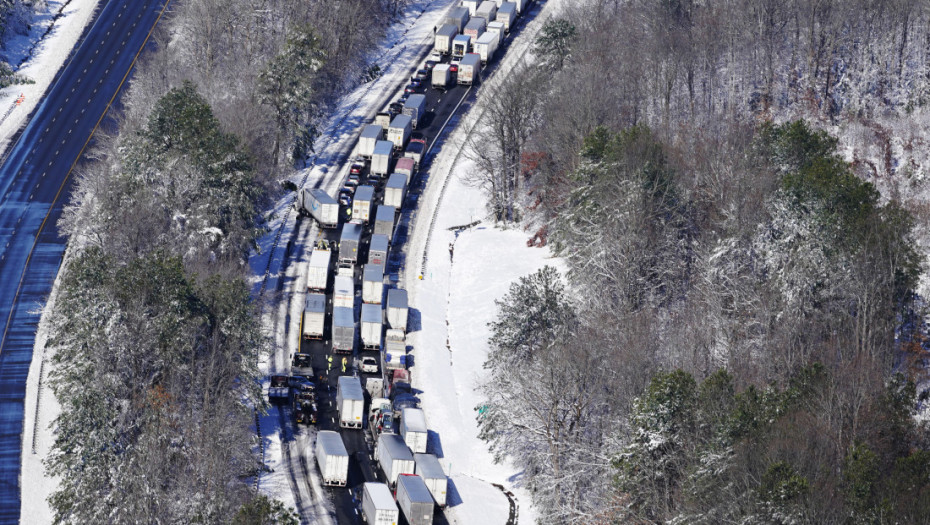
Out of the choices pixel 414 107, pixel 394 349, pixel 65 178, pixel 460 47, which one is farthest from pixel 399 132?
pixel 394 349

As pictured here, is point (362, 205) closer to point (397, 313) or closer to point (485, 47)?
point (397, 313)

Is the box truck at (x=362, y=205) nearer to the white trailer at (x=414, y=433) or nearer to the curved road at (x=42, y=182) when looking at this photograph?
the curved road at (x=42, y=182)

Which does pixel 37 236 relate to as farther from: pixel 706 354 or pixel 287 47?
pixel 706 354

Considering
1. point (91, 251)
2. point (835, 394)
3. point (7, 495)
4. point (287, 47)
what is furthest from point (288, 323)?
point (835, 394)

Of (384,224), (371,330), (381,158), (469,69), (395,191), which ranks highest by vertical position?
(469,69)

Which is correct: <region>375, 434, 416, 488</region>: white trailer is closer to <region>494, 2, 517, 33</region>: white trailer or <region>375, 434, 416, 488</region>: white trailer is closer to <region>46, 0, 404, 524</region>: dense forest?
<region>46, 0, 404, 524</region>: dense forest

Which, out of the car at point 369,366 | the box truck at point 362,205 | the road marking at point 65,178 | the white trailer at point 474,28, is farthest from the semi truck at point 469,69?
the car at point 369,366

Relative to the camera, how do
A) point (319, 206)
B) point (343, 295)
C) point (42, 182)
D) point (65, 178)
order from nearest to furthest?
point (343, 295) < point (319, 206) < point (42, 182) < point (65, 178)
